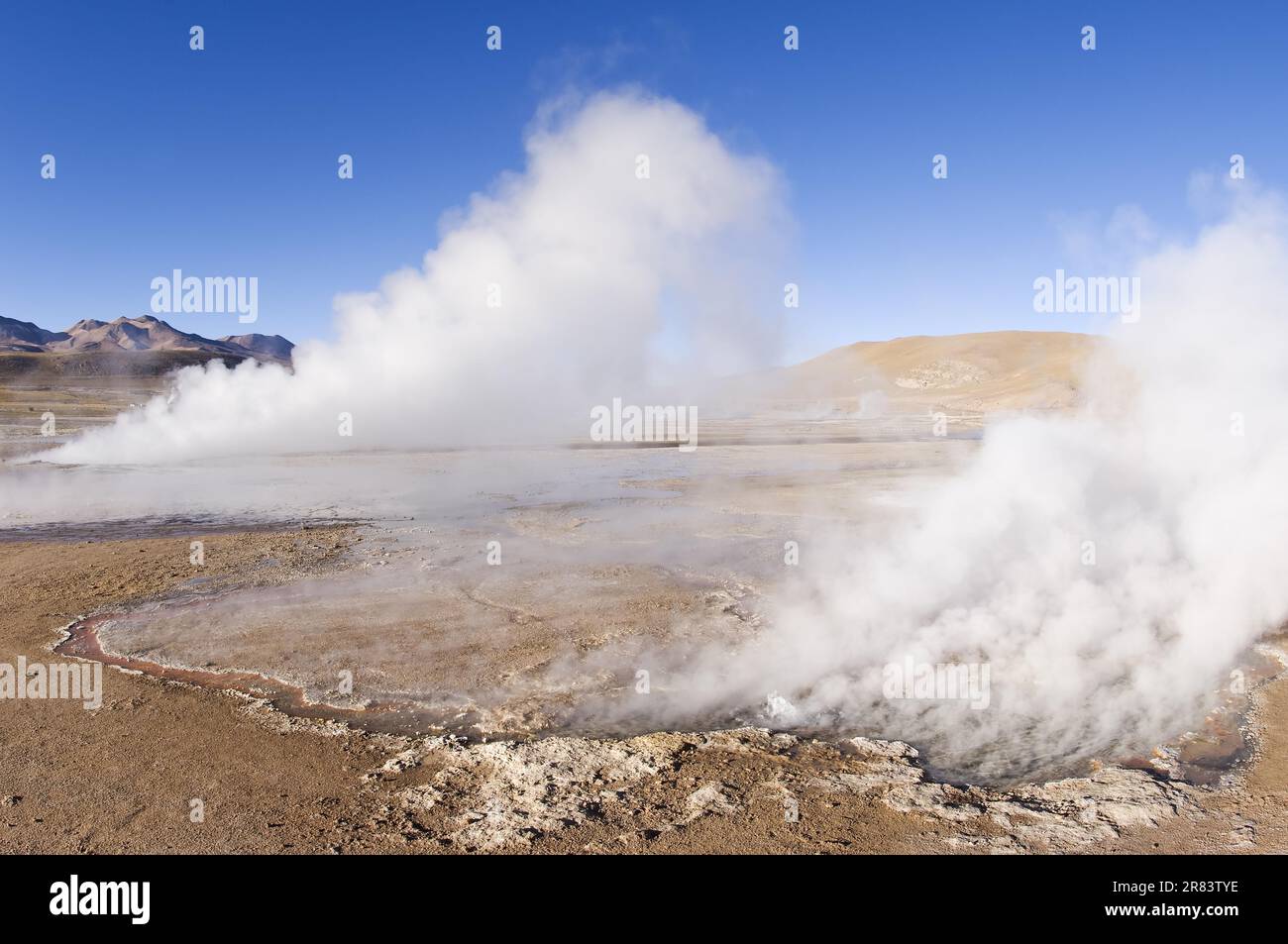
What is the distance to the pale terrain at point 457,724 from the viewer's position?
4.41 m

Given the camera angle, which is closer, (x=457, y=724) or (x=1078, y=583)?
(x=457, y=724)

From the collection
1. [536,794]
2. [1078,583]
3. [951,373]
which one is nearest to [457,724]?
[536,794]

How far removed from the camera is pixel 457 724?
5.91 meters

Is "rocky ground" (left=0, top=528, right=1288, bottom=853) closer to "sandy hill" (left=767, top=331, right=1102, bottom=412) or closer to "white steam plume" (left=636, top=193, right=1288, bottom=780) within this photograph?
"white steam plume" (left=636, top=193, right=1288, bottom=780)

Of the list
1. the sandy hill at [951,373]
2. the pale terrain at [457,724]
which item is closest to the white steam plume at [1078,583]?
the pale terrain at [457,724]

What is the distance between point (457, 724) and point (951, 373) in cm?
8403

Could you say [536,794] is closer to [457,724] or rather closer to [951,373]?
[457,724]

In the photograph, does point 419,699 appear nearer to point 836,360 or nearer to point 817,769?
point 817,769

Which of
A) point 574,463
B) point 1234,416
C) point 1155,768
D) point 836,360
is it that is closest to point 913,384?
point 836,360

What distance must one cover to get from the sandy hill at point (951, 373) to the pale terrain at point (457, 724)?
39.9 m

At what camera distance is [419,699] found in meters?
6.37

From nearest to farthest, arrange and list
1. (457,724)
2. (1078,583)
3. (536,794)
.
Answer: (536,794)
(457,724)
(1078,583)

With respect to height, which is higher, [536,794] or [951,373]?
[951,373]

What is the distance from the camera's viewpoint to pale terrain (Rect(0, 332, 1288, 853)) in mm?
4406
